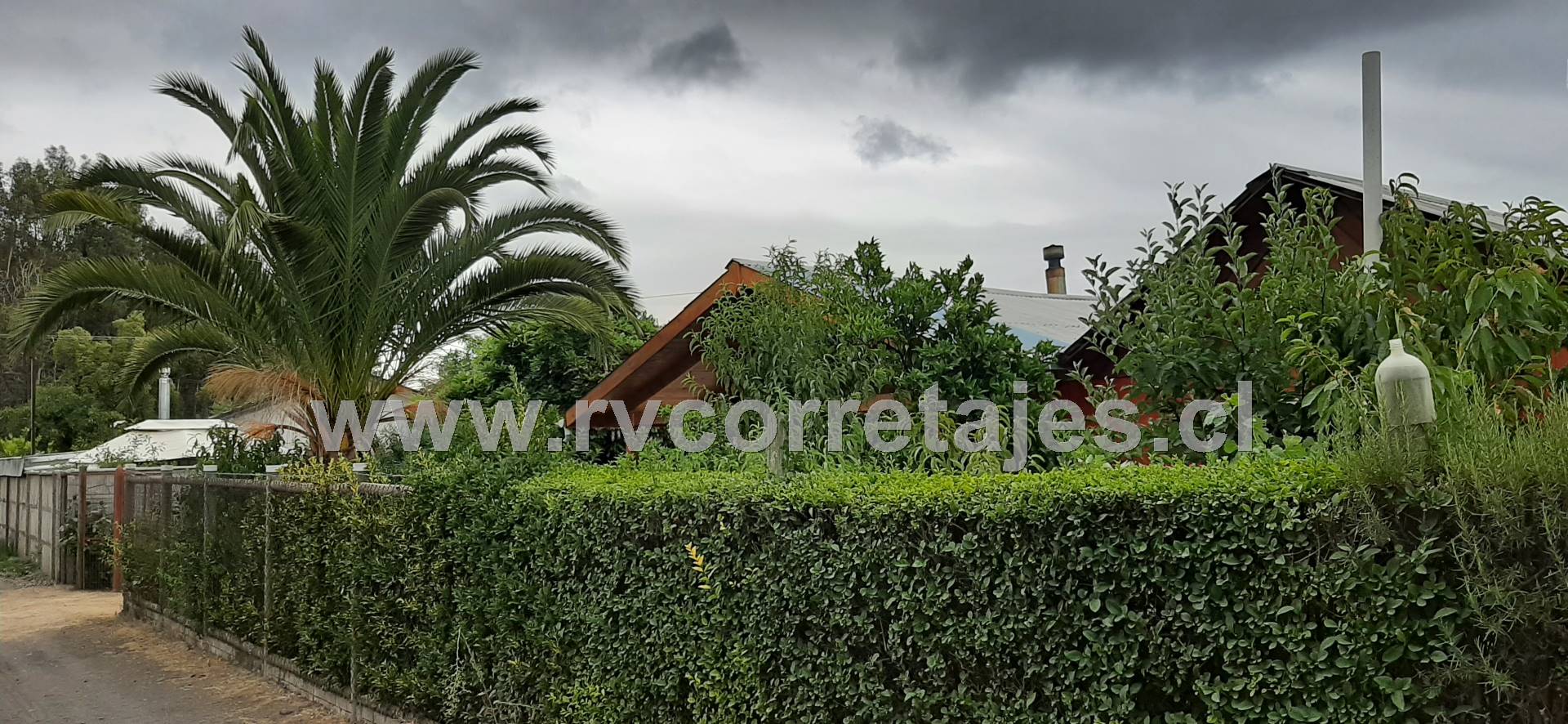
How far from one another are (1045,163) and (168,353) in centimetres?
967

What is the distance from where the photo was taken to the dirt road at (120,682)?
30.6ft

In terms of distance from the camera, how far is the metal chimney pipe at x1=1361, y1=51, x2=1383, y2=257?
542 cm

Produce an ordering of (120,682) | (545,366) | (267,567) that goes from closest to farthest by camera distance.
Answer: (267,567)
(120,682)
(545,366)

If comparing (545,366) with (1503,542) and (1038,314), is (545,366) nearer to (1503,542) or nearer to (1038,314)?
(1038,314)

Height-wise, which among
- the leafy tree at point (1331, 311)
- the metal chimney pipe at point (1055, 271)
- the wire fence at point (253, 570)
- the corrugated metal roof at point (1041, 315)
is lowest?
the wire fence at point (253, 570)

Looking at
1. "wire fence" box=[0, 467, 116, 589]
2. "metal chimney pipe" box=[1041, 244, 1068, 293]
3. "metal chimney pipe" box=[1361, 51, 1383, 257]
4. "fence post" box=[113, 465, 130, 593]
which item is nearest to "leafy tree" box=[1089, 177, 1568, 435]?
"metal chimney pipe" box=[1361, 51, 1383, 257]

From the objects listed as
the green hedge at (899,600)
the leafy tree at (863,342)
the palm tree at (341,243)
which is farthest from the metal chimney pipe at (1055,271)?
the green hedge at (899,600)

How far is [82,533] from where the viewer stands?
19828 millimetres

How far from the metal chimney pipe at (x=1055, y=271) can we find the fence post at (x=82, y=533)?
58.6 ft

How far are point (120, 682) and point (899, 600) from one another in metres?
9.61

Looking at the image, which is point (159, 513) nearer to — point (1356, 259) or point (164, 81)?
point (164, 81)

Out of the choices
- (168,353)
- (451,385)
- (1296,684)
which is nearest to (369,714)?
(168,353)

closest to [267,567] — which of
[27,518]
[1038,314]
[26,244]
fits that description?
[1038,314]

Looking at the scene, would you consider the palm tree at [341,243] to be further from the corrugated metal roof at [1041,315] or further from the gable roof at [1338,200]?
the gable roof at [1338,200]
